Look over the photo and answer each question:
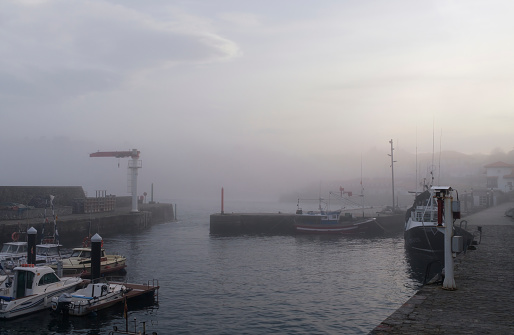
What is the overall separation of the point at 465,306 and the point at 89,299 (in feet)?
56.8

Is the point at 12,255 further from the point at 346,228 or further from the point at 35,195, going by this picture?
the point at 346,228

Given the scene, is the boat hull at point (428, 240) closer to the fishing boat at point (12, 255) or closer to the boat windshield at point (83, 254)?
the boat windshield at point (83, 254)

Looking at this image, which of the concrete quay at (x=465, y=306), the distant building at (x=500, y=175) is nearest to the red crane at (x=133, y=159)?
the concrete quay at (x=465, y=306)

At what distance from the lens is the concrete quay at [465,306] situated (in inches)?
476

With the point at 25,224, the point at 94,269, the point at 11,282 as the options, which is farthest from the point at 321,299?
the point at 25,224

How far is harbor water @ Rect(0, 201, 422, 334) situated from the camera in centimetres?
2094

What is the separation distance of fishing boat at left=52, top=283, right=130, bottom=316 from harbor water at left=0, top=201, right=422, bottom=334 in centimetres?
40

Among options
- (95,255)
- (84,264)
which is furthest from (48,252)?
(95,255)

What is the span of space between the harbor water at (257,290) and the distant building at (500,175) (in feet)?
273

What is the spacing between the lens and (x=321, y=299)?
83.9 ft

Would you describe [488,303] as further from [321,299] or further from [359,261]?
[359,261]

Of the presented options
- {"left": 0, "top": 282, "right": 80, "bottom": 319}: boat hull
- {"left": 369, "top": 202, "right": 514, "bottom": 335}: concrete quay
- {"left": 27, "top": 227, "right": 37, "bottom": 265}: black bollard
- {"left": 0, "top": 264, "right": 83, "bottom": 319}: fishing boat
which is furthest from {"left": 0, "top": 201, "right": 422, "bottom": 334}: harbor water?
{"left": 27, "top": 227, "right": 37, "bottom": 265}: black bollard

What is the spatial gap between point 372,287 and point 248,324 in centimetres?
1093

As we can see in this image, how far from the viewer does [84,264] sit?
3109 cm
